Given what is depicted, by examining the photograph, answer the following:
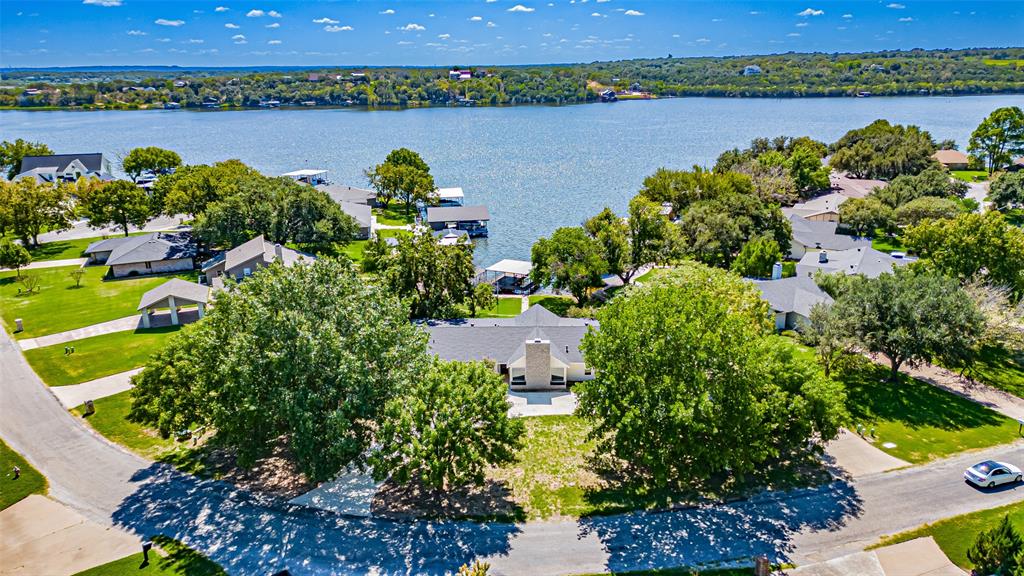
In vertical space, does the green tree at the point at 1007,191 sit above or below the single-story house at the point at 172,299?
above

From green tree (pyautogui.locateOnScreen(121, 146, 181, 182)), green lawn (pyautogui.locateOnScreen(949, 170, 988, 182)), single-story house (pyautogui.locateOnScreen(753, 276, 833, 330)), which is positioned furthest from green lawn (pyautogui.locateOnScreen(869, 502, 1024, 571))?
green tree (pyautogui.locateOnScreen(121, 146, 181, 182))

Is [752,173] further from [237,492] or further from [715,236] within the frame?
[237,492]

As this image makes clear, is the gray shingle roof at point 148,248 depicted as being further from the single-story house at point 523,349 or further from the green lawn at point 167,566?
the green lawn at point 167,566

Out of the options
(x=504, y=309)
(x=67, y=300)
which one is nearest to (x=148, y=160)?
(x=67, y=300)

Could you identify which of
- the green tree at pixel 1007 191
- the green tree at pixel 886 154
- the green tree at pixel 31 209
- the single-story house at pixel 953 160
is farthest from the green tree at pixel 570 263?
the single-story house at pixel 953 160

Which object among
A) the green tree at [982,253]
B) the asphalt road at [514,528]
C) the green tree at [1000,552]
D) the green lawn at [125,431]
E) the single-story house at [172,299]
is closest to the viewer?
the green tree at [1000,552]

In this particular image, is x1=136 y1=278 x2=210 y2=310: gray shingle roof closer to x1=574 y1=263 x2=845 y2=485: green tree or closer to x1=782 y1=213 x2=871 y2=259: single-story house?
x1=574 y1=263 x2=845 y2=485: green tree

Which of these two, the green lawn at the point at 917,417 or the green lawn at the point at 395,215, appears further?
the green lawn at the point at 395,215
